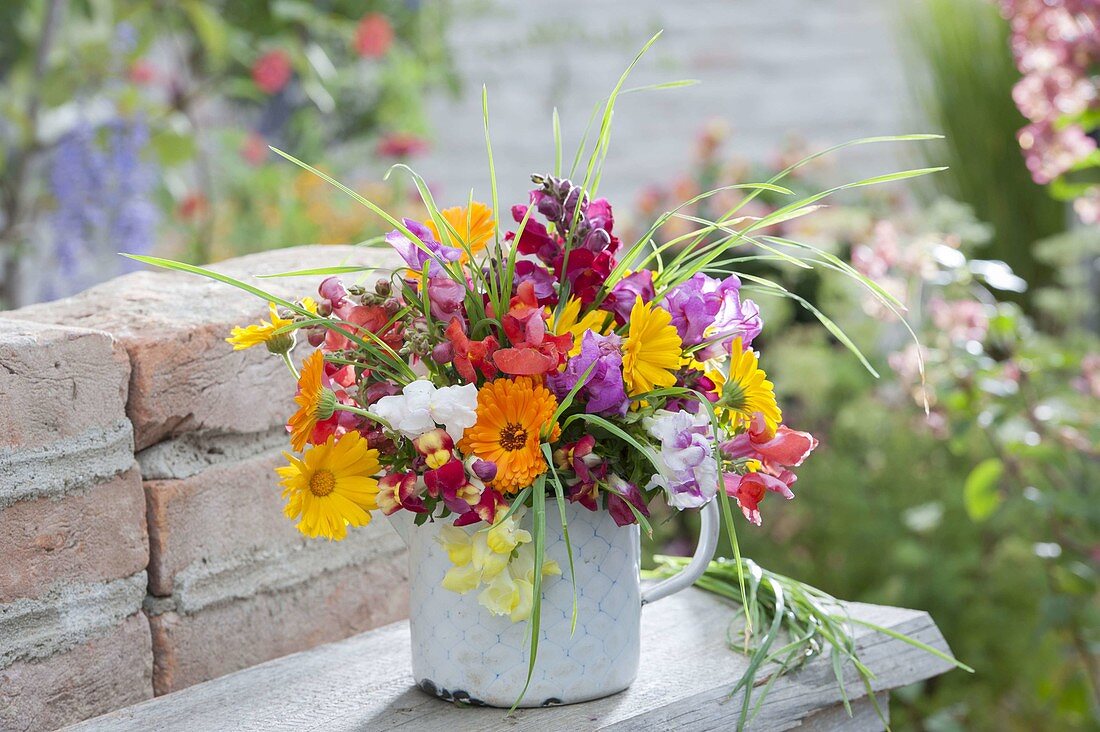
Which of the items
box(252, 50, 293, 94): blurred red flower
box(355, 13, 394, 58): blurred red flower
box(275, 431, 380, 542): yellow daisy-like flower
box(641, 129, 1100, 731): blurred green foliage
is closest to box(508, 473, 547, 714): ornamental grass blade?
box(275, 431, 380, 542): yellow daisy-like flower

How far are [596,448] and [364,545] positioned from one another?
36cm

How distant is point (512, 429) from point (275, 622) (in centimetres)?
37

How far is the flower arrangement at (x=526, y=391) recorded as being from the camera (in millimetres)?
675

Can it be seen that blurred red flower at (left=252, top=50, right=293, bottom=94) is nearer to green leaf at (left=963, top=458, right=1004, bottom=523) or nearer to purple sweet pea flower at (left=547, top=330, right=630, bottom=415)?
green leaf at (left=963, top=458, right=1004, bottom=523)

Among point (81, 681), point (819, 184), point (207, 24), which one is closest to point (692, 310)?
point (81, 681)

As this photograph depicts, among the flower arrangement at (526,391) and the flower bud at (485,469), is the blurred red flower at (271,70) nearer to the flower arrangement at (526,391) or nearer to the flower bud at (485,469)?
the flower arrangement at (526,391)

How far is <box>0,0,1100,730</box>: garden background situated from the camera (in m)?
1.58

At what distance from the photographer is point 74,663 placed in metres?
0.81

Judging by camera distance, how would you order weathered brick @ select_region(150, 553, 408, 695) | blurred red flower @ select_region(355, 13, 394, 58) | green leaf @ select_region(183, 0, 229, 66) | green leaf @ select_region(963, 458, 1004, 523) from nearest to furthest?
1. weathered brick @ select_region(150, 553, 408, 695)
2. green leaf @ select_region(963, 458, 1004, 523)
3. green leaf @ select_region(183, 0, 229, 66)
4. blurred red flower @ select_region(355, 13, 394, 58)

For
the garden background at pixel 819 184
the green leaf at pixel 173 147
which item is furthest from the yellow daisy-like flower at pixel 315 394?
the green leaf at pixel 173 147

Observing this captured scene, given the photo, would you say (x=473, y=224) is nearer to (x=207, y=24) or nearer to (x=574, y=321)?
(x=574, y=321)

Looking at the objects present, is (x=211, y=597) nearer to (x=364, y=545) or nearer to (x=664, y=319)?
(x=364, y=545)

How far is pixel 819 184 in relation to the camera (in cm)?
281

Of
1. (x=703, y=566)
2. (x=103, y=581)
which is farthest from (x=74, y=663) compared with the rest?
(x=703, y=566)
